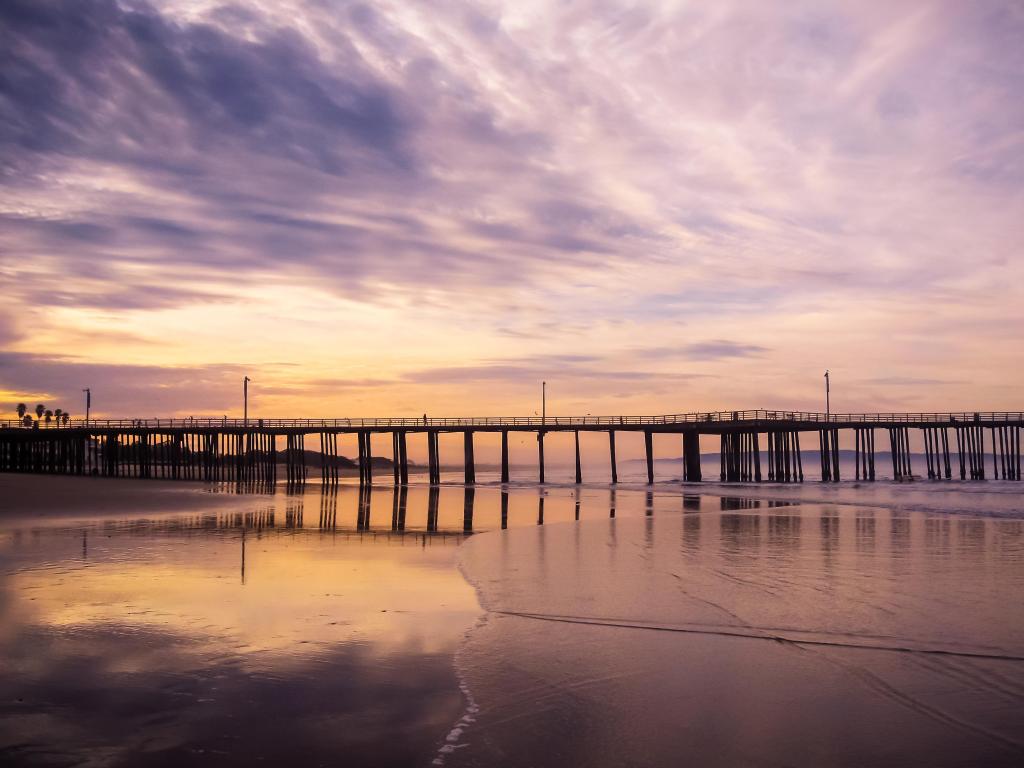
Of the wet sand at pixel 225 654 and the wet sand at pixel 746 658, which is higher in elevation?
the wet sand at pixel 225 654

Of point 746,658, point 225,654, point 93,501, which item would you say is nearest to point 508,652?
point 746,658

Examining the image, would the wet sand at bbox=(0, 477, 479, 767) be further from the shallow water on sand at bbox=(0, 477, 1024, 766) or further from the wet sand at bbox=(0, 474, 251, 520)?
the wet sand at bbox=(0, 474, 251, 520)

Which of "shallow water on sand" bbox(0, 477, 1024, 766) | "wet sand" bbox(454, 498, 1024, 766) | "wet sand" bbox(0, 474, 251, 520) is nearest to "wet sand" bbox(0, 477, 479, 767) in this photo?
"shallow water on sand" bbox(0, 477, 1024, 766)

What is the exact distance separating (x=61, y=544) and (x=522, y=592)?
394 inches

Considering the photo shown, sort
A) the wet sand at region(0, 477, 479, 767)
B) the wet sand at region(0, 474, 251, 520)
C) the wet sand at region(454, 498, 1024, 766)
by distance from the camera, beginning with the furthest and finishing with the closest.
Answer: the wet sand at region(0, 474, 251, 520)
the wet sand at region(454, 498, 1024, 766)
the wet sand at region(0, 477, 479, 767)

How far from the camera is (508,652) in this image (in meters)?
8.49

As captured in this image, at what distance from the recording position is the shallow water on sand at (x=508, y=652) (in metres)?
5.87

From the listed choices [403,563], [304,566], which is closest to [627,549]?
[403,563]

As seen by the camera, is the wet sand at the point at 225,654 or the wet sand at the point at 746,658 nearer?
the wet sand at the point at 225,654

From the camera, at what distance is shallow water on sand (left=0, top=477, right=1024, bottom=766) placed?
19.3 ft

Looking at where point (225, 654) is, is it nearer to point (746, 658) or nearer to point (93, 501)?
point (746, 658)

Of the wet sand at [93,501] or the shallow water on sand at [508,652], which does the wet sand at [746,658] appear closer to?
the shallow water on sand at [508,652]

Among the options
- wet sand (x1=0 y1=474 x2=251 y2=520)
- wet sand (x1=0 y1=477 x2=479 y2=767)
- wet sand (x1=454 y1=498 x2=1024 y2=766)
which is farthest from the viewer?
wet sand (x1=0 y1=474 x2=251 y2=520)

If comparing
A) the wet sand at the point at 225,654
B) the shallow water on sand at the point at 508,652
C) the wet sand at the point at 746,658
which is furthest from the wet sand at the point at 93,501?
the wet sand at the point at 746,658
